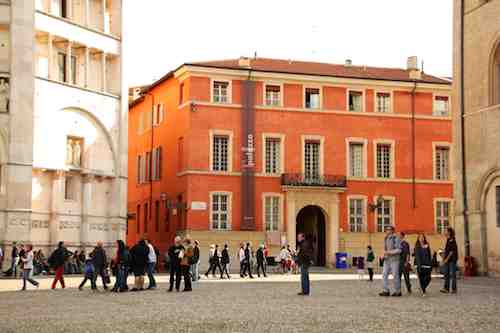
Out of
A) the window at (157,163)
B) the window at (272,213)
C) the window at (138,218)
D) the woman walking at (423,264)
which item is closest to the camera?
the woman walking at (423,264)

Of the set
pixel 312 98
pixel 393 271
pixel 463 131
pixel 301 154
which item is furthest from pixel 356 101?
pixel 393 271

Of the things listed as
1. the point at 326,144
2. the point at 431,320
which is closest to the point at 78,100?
the point at 326,144

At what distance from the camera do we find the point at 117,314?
16.3 metres

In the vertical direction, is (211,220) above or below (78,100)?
below

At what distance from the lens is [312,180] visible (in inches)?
2092

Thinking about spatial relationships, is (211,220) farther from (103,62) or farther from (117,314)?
(117,314)

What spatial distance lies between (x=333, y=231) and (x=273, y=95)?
890 cm

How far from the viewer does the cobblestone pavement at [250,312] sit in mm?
13516

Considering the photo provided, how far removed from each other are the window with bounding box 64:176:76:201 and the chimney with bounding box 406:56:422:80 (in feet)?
75.6

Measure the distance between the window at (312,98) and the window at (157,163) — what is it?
33.8ft

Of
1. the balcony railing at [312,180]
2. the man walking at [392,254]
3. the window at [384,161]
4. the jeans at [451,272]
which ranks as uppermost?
the window at [384,161]

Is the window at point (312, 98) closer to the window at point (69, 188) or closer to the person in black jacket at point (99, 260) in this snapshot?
the window at point (69, 188)

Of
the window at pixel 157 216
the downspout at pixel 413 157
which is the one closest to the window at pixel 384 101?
the downspout at pixel 413 157

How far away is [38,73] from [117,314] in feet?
92.7
